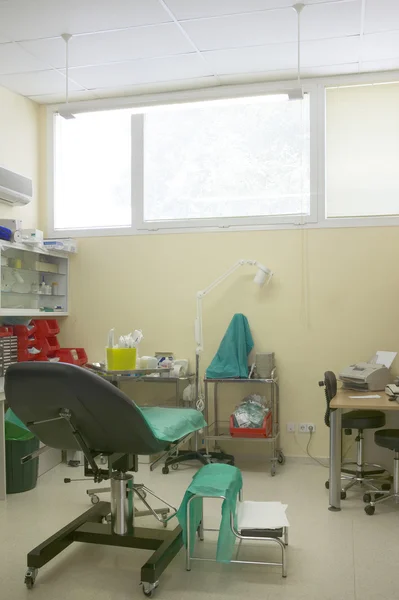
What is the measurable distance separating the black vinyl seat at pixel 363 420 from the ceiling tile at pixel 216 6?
112 inches

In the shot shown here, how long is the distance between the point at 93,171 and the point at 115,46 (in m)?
1.46

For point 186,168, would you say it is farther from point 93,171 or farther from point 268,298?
point 268,298

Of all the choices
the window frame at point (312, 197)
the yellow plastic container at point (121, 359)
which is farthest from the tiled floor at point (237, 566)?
the window frame at point (312, 197)

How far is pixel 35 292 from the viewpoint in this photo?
17.4ft

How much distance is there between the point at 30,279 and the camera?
17.2 feet

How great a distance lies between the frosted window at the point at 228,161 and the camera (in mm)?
5211

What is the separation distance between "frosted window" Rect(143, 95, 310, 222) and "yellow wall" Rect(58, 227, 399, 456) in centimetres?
29

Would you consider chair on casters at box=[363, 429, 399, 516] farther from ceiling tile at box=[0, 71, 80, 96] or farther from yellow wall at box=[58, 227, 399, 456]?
ceiling tile at box=[0, 71, 80, 96]

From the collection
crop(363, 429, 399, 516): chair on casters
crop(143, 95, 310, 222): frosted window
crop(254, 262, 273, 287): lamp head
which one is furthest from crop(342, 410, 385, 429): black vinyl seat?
crop(143, 95, 310, 222): frosted window

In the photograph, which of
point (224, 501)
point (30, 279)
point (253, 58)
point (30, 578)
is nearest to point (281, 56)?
point (253, 58)

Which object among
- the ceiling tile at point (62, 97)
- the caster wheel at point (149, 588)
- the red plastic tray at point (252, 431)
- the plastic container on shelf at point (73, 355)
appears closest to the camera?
the caster wheel at point (149, 588)

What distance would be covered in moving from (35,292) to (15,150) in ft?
4.20

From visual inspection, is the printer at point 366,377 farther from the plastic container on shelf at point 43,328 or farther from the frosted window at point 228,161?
the plastic container on shelf at point 43,328

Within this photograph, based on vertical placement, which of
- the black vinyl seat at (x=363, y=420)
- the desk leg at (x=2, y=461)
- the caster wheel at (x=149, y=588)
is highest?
the black vinyl seat at (x=363, y=420)
